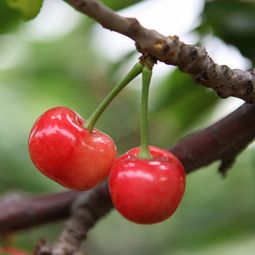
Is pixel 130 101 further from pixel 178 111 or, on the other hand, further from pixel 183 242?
pixel 178 111

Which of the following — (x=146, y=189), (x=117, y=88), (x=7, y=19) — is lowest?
(x=146, y=189)

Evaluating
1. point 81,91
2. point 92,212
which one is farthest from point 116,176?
point 81,91

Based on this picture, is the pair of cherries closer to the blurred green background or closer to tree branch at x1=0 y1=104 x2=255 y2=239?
tree branch at x1=0 y1=104 x2=255 y2=239

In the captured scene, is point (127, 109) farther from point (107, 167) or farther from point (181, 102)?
point (107, 167)

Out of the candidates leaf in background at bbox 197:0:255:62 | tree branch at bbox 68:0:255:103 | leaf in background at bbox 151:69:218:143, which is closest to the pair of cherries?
tree branch at bbox 68:0:255:103

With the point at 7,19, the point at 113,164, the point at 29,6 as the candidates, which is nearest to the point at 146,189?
the point at 113,164
